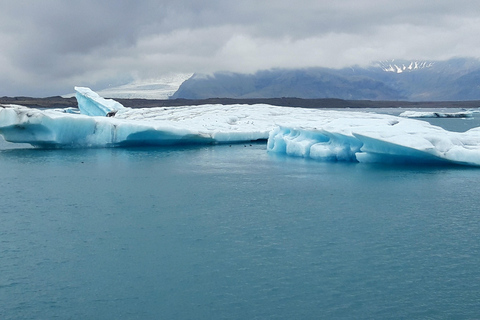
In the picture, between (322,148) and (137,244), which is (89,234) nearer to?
(137,244)

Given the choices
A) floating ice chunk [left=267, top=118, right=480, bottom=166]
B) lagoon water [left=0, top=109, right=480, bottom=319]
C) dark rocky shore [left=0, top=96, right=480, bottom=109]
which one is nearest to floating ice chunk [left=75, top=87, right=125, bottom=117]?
floating ice chunk [left=267, top=118, right=480, bottom=166]

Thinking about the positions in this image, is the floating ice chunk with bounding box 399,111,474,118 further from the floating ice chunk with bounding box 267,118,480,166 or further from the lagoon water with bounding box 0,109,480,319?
the lagoon water with bounding box 0,109,480,319

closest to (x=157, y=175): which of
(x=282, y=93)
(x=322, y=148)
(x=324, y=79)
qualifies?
(x=322, y=148)

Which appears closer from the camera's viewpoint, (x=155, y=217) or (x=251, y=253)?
(x=251, y=253)

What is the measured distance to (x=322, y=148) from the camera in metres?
16.9

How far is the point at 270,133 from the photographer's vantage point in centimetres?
2012

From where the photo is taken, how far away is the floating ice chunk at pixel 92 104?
3392cm

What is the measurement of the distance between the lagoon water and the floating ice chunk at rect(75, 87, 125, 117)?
20913mm

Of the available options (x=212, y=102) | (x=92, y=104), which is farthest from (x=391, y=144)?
(x=212, y=102)

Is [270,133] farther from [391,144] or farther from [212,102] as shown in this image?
[212,102]

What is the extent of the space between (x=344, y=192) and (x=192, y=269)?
5730mm

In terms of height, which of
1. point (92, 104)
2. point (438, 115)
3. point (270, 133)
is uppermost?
point (438, 115)

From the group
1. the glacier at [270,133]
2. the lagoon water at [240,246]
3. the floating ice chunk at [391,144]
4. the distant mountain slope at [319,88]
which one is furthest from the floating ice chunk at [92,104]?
the distant mountain slope at [319,88]

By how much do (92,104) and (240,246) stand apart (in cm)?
2972
